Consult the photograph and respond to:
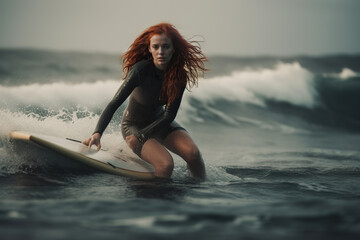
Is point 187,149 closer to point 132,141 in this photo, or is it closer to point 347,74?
point 132,141

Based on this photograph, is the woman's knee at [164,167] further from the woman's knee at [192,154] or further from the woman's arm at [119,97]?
the woman's arm at [119,97]

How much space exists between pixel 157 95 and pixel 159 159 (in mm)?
546

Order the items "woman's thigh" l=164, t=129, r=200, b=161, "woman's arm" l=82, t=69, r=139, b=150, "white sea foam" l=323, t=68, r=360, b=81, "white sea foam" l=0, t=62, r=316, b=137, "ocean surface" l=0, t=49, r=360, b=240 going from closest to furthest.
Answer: "ocean surface" l=0, t=49, r=360, b=240, "woman's arm" l=82, t=69, r=139, b=150, "woman's thigh" l=164, t=129, r=200, b=161, "white sea foam" l=0, t=62, r=316, b=137, "white sea foam" l=323, t=68, r=360, b=81

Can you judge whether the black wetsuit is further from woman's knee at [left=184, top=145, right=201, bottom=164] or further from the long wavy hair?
woman's knee at [left=184, top=145, right=201, bottom=164]

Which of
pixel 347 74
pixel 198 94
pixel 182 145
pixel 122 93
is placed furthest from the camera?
pixel 347 74

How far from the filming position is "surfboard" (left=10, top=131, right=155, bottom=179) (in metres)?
4.00

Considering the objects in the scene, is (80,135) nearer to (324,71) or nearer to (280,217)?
(280,217)

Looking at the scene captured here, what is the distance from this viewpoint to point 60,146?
4004 mm

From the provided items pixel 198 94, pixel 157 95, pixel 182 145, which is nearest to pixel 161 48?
pixel 157 95

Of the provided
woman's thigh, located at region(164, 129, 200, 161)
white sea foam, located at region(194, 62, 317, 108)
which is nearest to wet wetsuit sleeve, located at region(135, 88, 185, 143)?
woman's thigh, located at region(164, 129, 200, 161)

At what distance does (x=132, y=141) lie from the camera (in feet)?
13.8

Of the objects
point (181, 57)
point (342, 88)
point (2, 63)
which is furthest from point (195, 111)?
point (2, 63)

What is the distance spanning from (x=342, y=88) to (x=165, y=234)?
43.9 feet

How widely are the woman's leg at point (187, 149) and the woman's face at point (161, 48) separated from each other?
2.12ft
